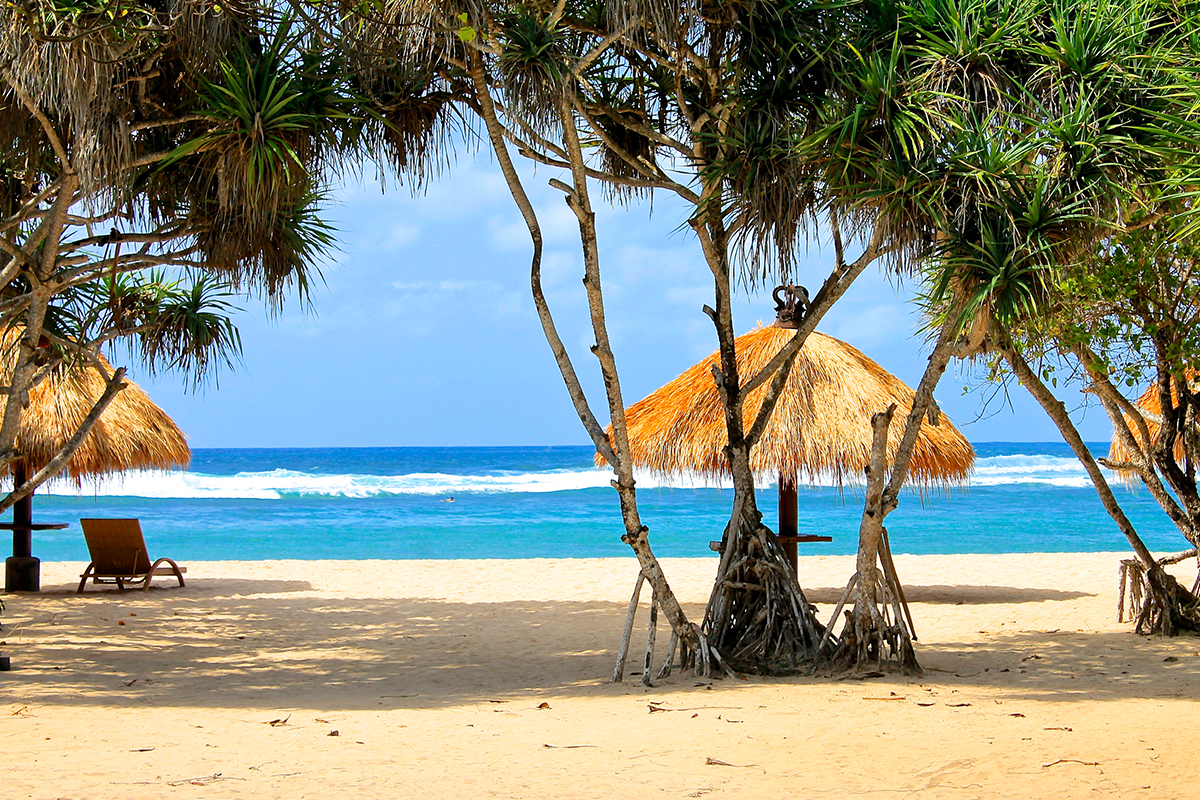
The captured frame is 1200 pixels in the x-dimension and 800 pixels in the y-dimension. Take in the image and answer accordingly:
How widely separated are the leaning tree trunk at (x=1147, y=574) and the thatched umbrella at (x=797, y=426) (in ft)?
6.14

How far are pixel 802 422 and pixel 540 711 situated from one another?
4520 millimetres

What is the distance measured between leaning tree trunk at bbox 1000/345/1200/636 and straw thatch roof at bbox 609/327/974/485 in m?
1.77

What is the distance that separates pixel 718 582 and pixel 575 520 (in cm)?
2154

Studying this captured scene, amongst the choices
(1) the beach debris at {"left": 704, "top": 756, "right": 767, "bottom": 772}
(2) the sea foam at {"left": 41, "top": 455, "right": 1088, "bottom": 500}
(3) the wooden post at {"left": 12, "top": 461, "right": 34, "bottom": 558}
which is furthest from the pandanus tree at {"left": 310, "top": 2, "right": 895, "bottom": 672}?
(2) the sea foam at {"left": 41, "top": 455, "right": 1088, "bottom": 500}

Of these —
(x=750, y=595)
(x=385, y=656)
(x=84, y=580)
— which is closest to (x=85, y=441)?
(x=84, y=580)

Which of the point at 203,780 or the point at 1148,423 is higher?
the point at 1148,423

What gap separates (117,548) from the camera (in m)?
10.2

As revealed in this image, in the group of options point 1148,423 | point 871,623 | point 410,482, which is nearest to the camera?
point 871,623

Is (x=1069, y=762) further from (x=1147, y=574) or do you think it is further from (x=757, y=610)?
(x=1147, y=574)

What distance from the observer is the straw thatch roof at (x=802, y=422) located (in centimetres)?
870

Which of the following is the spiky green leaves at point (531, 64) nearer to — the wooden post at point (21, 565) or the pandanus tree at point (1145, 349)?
the pandanus tree at point (1145, 349)

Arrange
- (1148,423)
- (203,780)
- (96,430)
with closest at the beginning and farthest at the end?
(203,780) < (1148,423) < (96,430)

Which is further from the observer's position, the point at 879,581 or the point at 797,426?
the point at 797,426

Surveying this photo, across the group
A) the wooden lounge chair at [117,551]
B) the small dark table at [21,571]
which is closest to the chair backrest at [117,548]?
the wooden lounge chair at [117,551]
